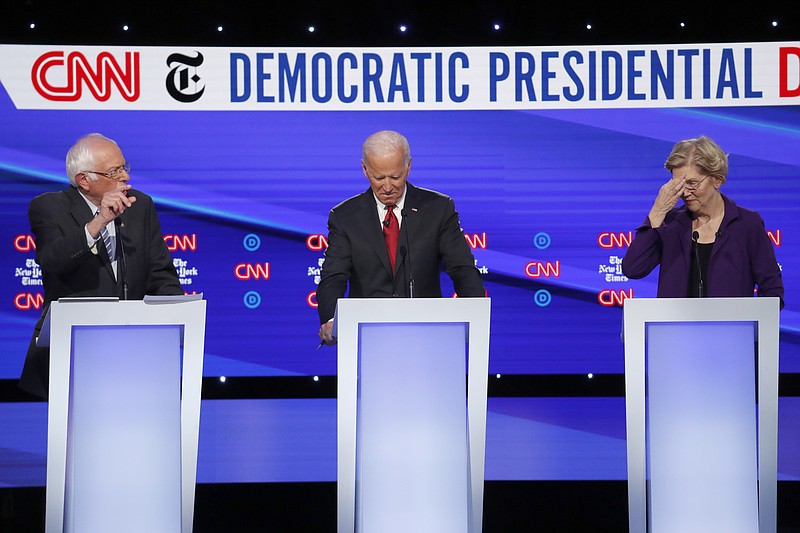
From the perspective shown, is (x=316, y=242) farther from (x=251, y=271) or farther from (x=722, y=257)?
(x=722, y=257)

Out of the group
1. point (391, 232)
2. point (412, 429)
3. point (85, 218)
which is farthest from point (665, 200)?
point (85, 218)

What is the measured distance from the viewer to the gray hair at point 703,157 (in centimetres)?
396

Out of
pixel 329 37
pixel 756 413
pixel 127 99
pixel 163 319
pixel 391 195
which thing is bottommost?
pixel 756 413

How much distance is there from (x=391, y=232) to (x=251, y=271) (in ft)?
5.30

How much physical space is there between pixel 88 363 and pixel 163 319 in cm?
27

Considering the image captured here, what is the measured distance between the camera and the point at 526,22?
5621mm

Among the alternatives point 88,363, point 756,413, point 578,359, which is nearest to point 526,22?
point 578,359

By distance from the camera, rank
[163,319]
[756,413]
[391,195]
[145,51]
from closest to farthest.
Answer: [163,319], [756,413], [391,195], [145,51]

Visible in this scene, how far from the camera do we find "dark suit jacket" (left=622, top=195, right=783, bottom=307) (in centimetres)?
392

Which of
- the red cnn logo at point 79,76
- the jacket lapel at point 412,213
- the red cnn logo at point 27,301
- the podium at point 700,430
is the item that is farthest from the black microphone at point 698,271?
the red cnn logo at point 27,301

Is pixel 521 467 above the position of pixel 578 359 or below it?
below

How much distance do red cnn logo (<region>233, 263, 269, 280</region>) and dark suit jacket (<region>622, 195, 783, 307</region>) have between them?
2289mm

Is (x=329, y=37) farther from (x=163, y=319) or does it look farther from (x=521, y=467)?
(x=163, y=319)

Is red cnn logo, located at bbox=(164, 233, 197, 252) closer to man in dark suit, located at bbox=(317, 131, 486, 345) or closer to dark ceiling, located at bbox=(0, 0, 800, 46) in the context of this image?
dark ceiling, located at bbox=(0, 0, 800, 46)
